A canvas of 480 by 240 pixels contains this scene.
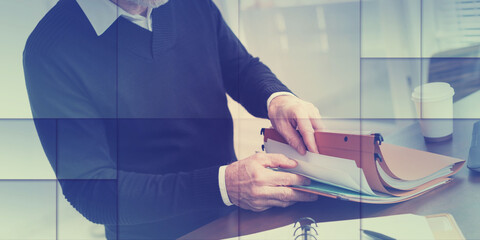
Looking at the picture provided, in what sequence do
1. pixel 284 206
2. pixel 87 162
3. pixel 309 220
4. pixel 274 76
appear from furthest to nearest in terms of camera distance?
1. pixel 274 76
2. pixel 87 162
3. pixel 284 206
4. pixel 309 220

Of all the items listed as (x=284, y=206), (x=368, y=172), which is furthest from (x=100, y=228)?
(x=368, y=172)

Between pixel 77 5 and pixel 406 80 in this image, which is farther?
pixel 406 80

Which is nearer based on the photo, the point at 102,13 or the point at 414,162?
the point at 414,162

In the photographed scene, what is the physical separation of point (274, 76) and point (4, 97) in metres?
0.88

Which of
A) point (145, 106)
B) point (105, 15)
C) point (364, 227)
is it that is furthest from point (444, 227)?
point (105, 15)

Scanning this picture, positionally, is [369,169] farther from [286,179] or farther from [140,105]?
[140,105]

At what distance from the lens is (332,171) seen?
2.87ft

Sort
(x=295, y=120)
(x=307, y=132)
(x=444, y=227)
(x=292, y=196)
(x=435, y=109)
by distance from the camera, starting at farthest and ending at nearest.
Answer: (x=435, y=109) → (x=295, y=120) → (x=307, y=132) → (x=292, y=196) → (x=444, y=227)

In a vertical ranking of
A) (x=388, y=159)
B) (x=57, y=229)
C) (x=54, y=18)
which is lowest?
(x=57, y=229)

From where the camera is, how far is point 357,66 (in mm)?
1215

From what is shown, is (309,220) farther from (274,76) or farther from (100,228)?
(100,228)

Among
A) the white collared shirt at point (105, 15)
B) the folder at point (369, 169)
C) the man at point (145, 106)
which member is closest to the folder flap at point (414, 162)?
the folder at point (369, 169)

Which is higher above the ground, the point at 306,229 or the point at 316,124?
the point at 316,124

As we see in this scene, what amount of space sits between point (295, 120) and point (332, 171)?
240mm
